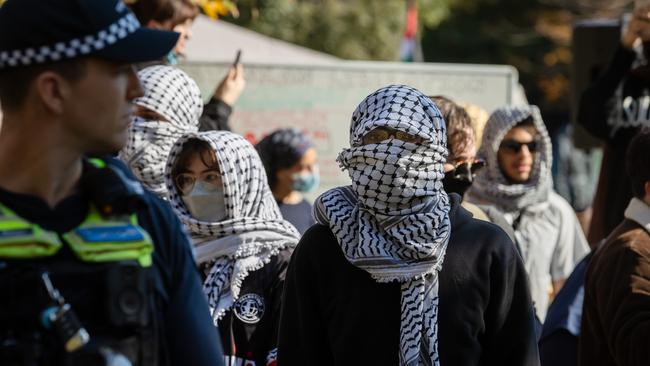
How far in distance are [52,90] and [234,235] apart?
1973mm

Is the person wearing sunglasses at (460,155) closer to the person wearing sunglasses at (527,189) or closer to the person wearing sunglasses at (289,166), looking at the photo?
the person wearing sunglasses at (527,189)

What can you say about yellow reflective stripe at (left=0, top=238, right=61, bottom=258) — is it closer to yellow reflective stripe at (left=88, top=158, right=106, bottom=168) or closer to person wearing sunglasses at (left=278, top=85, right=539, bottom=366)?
yellow reflective stripe at (left=88, top=158, right=106, bottom=168)

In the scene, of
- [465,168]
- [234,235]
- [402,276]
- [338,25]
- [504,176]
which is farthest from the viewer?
[338,25]

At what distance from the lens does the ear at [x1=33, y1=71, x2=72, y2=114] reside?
2778mm

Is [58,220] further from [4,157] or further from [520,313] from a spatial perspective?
[520,313]

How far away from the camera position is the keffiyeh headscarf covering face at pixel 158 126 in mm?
5496

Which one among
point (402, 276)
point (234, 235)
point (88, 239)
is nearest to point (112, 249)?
point (88, 239)

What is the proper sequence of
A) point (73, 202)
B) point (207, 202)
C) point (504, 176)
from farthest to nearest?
point (504, 176) → point (207, 202) → point (73, 202)

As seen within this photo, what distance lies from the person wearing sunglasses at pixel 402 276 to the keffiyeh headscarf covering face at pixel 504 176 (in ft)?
9.18

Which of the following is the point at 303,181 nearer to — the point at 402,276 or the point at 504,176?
the point at 504,176

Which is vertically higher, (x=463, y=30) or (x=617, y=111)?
(x=617, y=111)

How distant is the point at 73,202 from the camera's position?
2826 mm

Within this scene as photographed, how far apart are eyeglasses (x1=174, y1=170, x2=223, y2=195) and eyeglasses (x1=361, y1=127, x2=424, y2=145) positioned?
0.86m

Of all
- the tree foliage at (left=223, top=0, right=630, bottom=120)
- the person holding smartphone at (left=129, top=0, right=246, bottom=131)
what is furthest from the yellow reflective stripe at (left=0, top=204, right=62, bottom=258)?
the tree foliage at (left=223, top=0, right=630, bottom=120)
